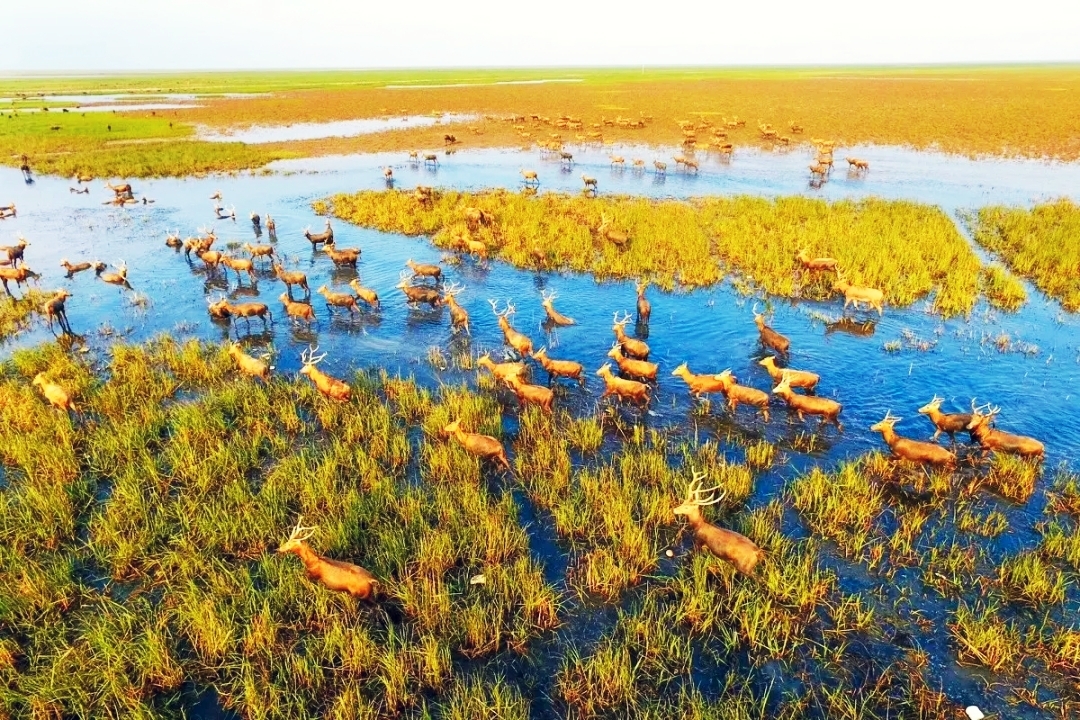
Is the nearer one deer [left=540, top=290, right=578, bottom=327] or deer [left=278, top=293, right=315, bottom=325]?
deer [left=540, top=290, right=578, bottom=327]

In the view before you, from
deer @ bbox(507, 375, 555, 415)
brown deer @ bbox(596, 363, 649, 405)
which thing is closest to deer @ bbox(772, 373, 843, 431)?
brown deer @ bbox(596, 363, 649, 405)

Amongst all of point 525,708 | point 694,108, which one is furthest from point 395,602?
point 694,108

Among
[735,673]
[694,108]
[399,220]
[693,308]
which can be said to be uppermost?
[694,108]

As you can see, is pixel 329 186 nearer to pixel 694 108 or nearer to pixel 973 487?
pixel 973 487

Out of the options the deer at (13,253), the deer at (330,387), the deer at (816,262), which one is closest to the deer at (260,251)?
the deer at (13,253)

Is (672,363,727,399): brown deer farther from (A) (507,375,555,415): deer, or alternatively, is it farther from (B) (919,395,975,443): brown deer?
(B) (919,395,975,443): brown deer

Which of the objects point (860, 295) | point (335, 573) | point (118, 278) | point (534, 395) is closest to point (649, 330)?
point (534, 395)
